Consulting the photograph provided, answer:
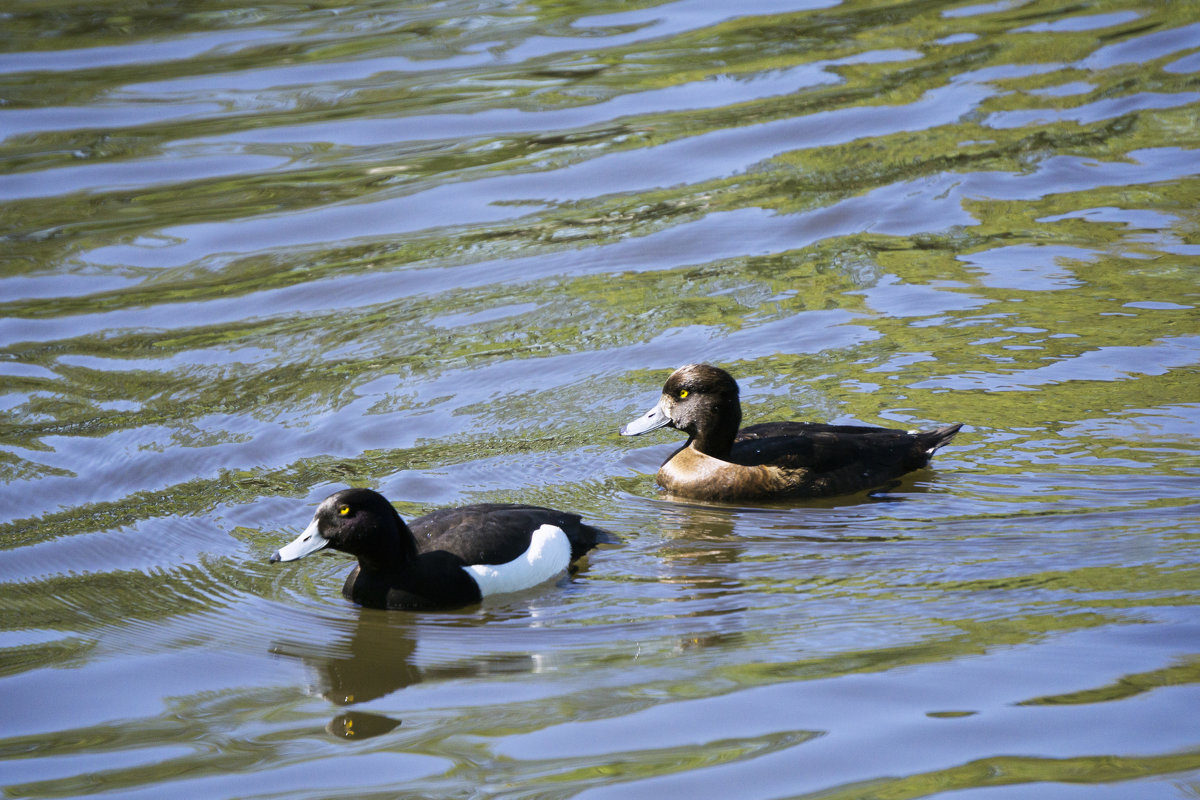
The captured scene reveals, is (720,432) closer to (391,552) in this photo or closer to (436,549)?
(436,549)

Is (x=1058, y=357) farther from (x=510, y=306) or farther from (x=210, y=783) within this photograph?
(x=210, y=783)

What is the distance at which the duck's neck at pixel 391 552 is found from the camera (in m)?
6.70

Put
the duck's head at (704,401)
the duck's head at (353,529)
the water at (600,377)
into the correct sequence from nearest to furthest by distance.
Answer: the water at (600,377)
the duck's head at (353,529)
the duck's head at (704,401)

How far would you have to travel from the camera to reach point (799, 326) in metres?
9.92

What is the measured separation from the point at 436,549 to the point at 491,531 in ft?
0.95

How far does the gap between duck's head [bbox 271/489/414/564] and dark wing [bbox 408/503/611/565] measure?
0.31 m

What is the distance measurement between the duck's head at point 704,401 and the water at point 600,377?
0.47 metres

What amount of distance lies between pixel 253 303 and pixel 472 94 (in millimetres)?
5278

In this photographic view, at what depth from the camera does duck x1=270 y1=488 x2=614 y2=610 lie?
666 cm

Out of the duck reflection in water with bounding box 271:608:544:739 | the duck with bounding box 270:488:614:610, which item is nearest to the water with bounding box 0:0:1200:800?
the duck reflection in water with bounding box 271:608:544:739

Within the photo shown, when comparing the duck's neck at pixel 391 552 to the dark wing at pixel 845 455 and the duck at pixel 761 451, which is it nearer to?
the duck at pixel 761 451

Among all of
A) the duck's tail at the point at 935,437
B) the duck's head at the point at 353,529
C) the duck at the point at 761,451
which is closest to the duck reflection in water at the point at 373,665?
the duck's head at the point at 353,529

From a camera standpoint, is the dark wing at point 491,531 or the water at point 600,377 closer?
the water at point 600,377

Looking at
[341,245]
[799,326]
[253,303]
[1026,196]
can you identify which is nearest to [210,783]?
[799,326]
